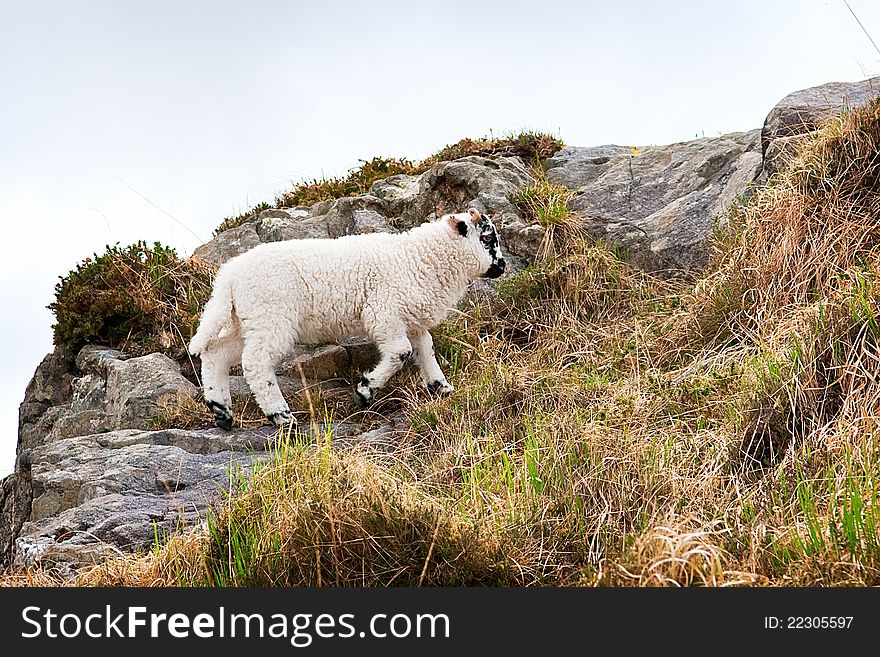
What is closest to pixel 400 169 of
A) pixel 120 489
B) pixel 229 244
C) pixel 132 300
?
pixel 229 244

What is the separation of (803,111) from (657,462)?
7165 millimetres

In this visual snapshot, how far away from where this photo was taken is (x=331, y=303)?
374 inches

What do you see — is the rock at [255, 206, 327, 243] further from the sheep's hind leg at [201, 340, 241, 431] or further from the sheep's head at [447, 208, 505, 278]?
the sheep's hind leg at [201, 340, 241, 431]

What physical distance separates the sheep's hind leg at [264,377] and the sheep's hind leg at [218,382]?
1.41 ft

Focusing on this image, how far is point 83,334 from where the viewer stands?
39.1ft

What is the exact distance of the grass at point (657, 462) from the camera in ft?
16.4

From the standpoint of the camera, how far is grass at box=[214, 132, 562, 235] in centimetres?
1589

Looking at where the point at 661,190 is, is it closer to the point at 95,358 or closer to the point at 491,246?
the point at 491,246

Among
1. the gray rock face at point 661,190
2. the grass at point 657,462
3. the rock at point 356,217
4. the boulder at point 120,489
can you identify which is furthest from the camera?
the rock at point 356,217

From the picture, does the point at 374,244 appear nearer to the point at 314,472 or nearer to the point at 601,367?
the point at 601,367

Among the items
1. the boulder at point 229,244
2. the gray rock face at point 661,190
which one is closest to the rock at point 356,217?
the boulder at point 229,244

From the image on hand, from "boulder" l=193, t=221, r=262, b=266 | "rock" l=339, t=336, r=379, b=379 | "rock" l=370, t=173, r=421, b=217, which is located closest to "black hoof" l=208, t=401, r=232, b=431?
"rock" l=339, t=336, r=379, b=379

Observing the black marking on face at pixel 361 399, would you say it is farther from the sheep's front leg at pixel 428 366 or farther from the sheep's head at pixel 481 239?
the sheep's head at pixel 481 239

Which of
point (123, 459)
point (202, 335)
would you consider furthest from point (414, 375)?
point (123, 459)
